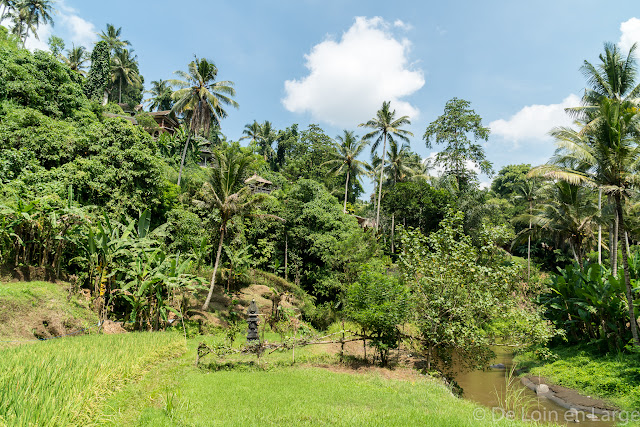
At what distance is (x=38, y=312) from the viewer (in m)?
11.0

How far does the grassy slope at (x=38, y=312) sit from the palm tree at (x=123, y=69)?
44144mm

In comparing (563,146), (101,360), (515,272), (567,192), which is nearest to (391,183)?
(567,192)

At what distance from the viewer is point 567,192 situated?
19359mm

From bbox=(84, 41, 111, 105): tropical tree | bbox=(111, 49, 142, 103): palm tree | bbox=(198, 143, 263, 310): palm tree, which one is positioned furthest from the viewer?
bbox=(111, 49, 142, 103): palm tree

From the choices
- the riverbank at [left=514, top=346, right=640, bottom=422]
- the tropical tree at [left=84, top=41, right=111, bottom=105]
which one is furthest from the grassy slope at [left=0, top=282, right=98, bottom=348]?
the tropical tree at [left=84, top=41, right=111, bottom=105]

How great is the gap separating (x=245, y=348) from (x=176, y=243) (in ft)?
36.4

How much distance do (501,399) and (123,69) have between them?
181 ft

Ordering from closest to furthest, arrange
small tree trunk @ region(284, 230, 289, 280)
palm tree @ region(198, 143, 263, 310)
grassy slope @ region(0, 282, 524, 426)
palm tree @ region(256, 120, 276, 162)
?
grassy slope @ region(0, 282, 524, 426)
palm tree @ region(198, 143, 263, 310)
small tree trunk @ region(284, 230, 289, 280)
palm tree @ region(256, 120, 276, 162)

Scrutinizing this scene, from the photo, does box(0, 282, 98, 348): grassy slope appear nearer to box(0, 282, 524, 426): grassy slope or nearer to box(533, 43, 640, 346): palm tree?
box(0, 282, 524, 426): grassy slope

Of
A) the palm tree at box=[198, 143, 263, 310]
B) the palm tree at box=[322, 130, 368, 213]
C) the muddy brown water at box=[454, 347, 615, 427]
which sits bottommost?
the muddy brown water at box=[454, 347, 615, 427]

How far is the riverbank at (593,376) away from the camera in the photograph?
36.9 ft

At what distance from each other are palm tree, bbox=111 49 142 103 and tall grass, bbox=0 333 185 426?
4942 cm

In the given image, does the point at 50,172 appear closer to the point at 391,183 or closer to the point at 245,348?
the point at 245,348

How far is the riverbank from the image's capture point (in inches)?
442
